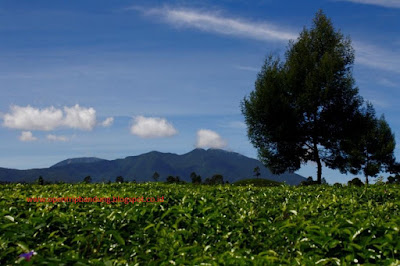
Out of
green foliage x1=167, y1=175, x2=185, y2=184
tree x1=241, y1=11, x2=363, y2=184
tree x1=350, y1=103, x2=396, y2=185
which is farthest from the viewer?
tree x1=350, y1=103, x2=396, y2=185

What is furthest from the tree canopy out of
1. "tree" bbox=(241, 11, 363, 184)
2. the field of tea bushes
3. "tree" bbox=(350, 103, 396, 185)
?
the field of tea bushes

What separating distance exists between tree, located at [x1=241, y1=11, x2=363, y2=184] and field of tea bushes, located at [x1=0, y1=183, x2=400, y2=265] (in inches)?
982

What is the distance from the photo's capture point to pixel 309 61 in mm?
35500

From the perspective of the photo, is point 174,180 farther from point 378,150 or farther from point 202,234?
point 378,150

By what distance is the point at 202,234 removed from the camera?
24.6 ft

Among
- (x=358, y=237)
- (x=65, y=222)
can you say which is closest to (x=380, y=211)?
(x=358, y=237)

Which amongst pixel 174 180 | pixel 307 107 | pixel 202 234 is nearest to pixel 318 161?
pixel 307 107

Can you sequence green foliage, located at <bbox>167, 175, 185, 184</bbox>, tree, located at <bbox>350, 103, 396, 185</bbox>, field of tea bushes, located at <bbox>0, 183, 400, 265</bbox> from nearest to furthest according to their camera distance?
field of tea bushes, located at <bbox>0, 183, 400, 265</bbox> → green foliage, located at <bbox>167, 175, 185, 184</bbox> → tree, located at <bbox>350, 103, 396, 185</bbox>

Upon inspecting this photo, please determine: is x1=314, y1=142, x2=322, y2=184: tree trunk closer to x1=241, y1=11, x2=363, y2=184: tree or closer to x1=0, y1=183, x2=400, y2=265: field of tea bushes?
x1=241, y1=11, x2=363, y2=184: tree

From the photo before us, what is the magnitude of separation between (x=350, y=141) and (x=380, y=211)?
2847 cm

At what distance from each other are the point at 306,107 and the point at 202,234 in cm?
2825

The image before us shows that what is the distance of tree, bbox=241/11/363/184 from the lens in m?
34.1

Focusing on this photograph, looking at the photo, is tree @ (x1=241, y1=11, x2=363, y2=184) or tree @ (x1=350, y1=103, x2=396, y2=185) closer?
tree @ (x1=241, y1=11, x2=363, y2=184)

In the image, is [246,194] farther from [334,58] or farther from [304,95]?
[334,58]
